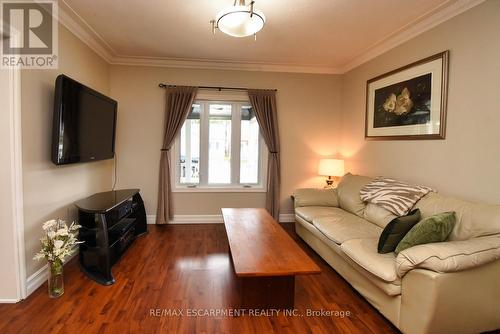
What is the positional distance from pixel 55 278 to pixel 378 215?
3130 millimetres

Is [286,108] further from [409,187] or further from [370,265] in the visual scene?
[370,265]

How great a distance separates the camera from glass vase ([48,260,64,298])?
225cm

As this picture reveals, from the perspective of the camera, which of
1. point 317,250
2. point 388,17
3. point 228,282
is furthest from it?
point 317,250

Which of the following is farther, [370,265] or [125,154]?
[125,154]

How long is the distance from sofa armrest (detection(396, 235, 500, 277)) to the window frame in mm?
2901

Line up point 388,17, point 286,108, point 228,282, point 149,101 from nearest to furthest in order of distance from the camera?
point 228,282 < point 388,17 < point 149,101 < point 286,108

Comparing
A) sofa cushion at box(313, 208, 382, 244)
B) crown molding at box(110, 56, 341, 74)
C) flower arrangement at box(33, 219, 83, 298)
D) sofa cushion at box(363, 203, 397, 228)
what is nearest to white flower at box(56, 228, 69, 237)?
flower arrangement at box(33, 219, 83, 298)

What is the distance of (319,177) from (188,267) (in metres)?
2.71

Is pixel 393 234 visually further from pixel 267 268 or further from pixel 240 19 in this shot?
pixel 240 19

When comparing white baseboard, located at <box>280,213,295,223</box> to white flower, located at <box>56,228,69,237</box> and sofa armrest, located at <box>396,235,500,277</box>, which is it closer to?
sofa armrest, located at <box>396,235,500,277</box>

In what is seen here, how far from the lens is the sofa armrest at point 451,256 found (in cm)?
165

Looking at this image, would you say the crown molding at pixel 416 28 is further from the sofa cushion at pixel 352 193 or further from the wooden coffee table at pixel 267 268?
the wooden coffee table at pixel 267 268

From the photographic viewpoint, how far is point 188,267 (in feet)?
9.48

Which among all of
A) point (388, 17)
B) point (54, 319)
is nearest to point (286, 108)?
point (388, 17)
